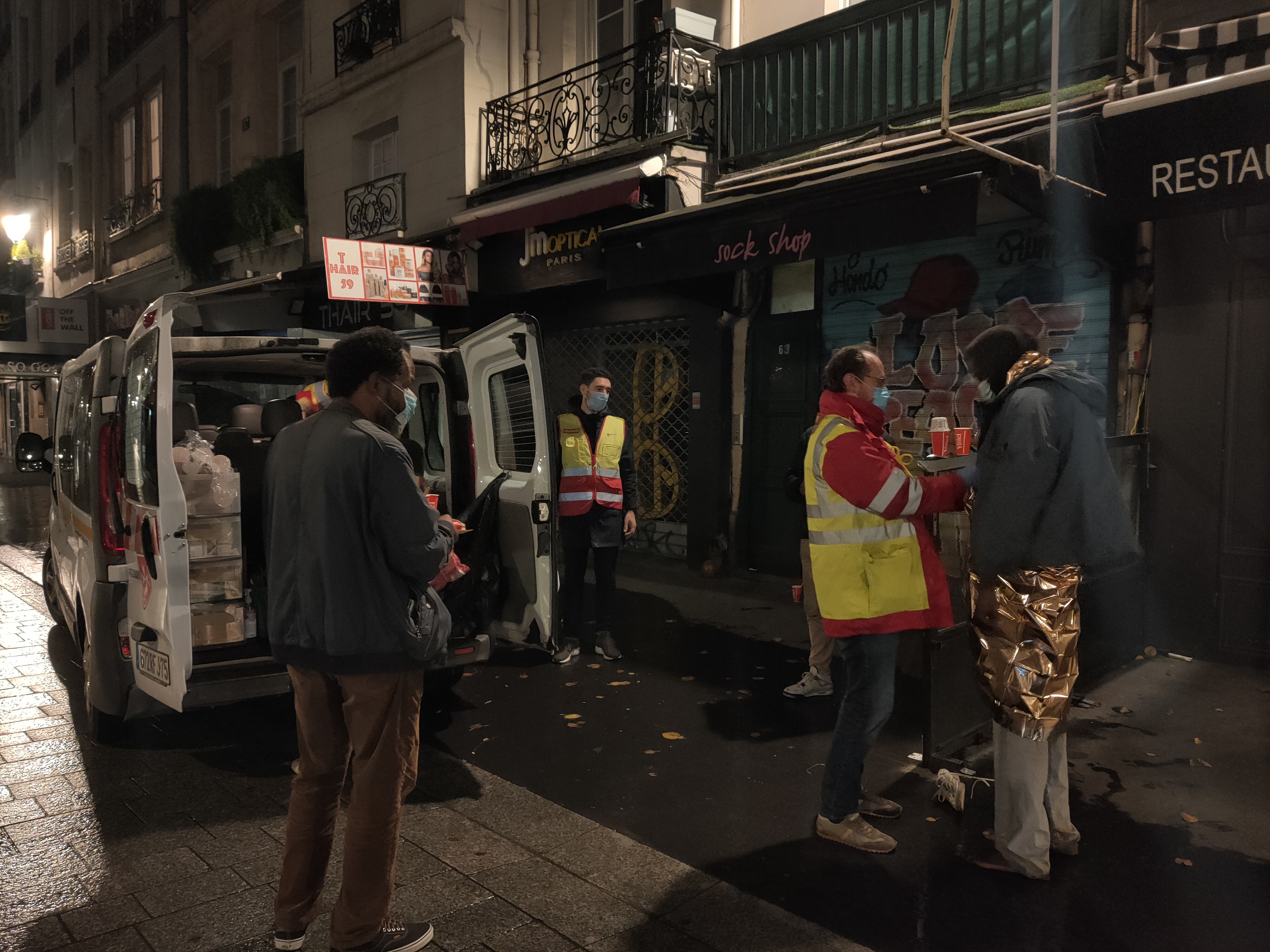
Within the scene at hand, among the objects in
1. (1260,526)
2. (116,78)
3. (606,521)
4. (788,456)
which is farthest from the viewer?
(116,78)

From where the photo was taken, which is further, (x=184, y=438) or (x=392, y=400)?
(x=184, y=438)

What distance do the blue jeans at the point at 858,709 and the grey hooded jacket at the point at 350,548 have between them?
65.5 inches

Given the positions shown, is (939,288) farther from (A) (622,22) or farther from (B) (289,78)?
(B) (289,78)

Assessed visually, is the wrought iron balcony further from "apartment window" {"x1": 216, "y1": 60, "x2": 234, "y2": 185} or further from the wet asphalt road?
"apartment window" {"x1": 216, "y1": 60, "x2": 234, "y2": 185}

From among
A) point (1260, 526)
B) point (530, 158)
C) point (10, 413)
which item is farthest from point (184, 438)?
point (10, 413)

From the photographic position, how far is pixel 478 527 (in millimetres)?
5281

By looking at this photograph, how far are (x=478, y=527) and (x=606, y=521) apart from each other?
4.61 feet

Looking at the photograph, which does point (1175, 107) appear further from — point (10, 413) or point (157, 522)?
point (10, 413)

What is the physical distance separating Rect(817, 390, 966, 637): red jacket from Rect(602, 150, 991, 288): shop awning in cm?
311

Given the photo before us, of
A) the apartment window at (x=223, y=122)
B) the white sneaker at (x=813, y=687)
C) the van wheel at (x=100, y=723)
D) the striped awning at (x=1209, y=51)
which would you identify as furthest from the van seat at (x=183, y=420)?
the apartment window at (x=223, y=122)

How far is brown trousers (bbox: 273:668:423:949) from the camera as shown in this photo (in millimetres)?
2717

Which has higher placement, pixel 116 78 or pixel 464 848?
pixel 116 78

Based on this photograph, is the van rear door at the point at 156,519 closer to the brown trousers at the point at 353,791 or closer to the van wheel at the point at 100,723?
the van wheel at the point at 100,723

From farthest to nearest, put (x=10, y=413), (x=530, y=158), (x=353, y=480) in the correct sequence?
(x=10, y=413) < (x=530, y=158) < (x=353, y=480)
